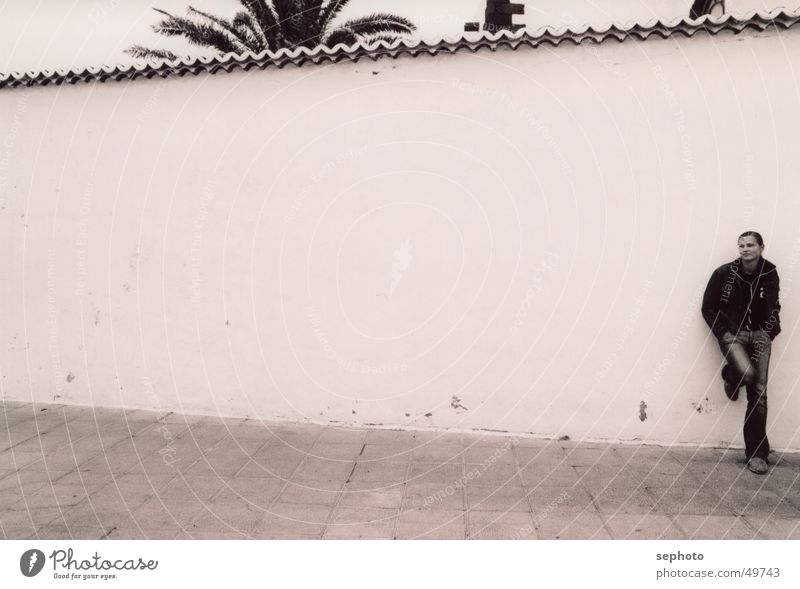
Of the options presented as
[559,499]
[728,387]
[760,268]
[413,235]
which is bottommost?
[559,499]

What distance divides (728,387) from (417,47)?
4.25 meters

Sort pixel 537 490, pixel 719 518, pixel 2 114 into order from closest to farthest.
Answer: pixel 719 518
pixel 537 490
pixel 2 114

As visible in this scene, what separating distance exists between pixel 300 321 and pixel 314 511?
86.5 inches

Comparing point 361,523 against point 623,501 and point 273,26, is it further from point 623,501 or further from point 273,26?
point 273,26

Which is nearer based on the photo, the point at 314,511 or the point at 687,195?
the point at 314,511

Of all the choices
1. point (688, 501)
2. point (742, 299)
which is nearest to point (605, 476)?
point (688, 501)

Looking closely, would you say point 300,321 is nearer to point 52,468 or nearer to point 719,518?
point 52,468

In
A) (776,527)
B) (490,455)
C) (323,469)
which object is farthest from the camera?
(490,455)

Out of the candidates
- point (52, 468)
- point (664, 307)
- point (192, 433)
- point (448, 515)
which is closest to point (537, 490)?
point (448, 515)

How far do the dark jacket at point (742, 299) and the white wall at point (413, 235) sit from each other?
12.8 inches

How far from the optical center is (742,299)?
14.0 ft

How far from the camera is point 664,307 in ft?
15.5

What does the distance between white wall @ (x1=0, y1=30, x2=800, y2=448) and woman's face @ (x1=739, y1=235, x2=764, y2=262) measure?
419 mm
